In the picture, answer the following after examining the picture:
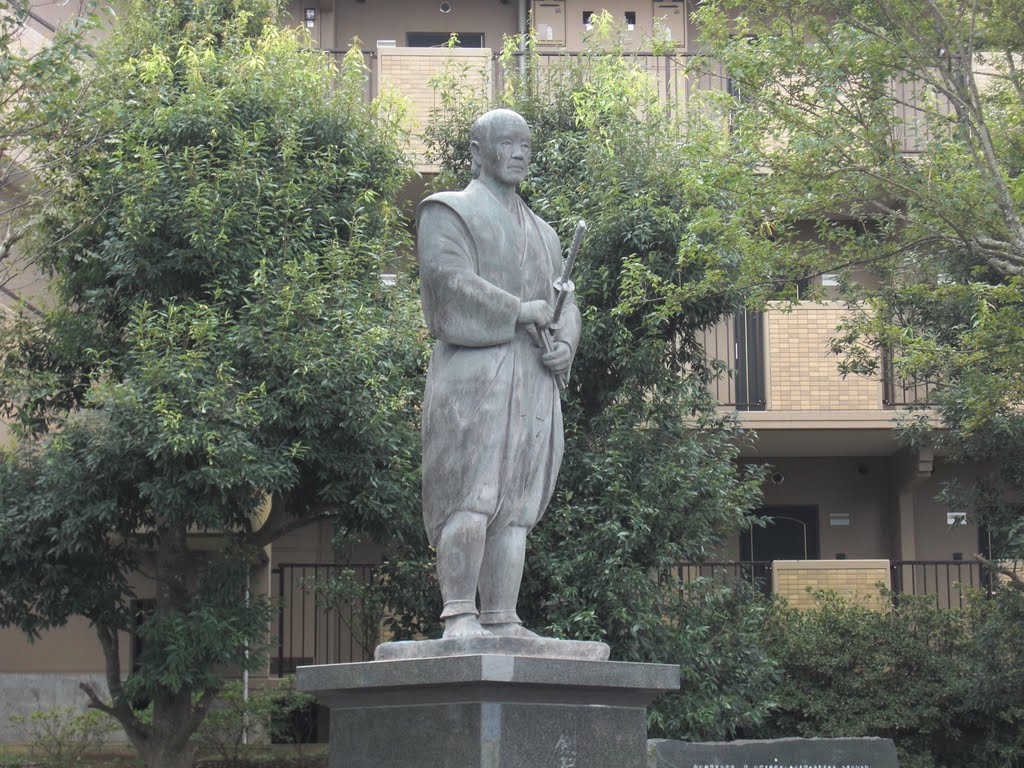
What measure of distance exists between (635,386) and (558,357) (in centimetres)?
717

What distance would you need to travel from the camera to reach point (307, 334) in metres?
13.1

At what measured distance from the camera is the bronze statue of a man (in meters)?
7.44

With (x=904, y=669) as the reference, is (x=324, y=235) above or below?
above

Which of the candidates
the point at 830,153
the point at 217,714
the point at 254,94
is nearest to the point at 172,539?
the point at 217,714

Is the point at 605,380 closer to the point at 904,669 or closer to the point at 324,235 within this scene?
the point at 324,235

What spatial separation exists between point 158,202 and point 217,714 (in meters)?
5.72

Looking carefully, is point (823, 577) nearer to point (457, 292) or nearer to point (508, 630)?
point (508, 630)

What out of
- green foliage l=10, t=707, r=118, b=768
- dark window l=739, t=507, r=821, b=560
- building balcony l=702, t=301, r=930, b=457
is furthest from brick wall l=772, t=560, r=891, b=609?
green foliage l=10, t=707, r=118, b=768

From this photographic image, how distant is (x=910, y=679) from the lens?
54.1 ft

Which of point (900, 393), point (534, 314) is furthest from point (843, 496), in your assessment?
point (534, 314)

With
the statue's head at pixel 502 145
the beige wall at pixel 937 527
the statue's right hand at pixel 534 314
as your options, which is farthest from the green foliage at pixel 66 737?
the beige wall at pixel 937 527

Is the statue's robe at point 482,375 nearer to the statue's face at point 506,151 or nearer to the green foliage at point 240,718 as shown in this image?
the statue's face at point 506,151

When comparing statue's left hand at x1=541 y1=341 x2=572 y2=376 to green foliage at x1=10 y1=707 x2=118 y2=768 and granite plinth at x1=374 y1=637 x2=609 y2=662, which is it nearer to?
granite plinth at x1=374 y1=637 x2=609 y2=662

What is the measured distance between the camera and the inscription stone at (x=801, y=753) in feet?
39.4
